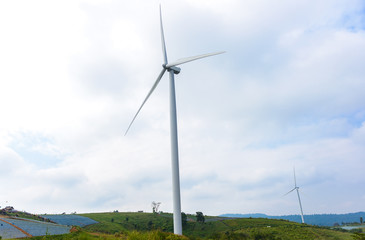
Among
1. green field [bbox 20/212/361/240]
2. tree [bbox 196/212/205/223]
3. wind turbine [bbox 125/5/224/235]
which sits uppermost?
wind turbine [bbox 125/5/224/235]

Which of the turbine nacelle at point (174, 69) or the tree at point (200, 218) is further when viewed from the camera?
the tree at point (200, 218)

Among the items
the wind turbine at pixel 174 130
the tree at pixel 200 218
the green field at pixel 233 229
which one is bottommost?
the green field at pixel 233 229

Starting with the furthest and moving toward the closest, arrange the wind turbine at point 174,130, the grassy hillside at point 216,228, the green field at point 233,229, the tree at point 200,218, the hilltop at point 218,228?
the tree at point 200,218 < the grassy hillside at point 216,228 < the hilltop at point 218,228 < the green field at point 233,229 < the wind turbine at point 174,130

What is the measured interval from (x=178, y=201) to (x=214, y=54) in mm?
22061

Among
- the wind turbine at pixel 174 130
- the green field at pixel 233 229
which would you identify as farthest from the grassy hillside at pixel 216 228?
the wind turbine at pixel 174 130

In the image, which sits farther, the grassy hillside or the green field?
the grassy hillside

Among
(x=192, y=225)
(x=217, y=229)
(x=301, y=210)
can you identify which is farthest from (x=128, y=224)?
(x=301, y=210)

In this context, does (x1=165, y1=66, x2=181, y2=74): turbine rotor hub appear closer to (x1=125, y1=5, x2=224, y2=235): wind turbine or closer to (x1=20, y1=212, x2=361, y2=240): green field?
(x1=125, y1=5, x2=224, y2=235): wind turbine

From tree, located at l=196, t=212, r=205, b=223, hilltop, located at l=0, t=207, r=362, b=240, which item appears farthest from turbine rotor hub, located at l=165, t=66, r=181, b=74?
tree, located at l=196, t=212, r=205, b=223

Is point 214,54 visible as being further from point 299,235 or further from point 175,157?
point 299,235

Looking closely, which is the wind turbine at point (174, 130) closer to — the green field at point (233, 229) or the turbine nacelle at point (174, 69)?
the turbine nacelle at point (174, 69)

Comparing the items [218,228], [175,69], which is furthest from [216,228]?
[175,69]

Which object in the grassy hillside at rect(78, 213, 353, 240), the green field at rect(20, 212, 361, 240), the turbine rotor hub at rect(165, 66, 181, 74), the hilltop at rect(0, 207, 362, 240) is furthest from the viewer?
the grassy hillside at rect(78, 213, 353, 240)

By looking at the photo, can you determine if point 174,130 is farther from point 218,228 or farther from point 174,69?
point 218,228
